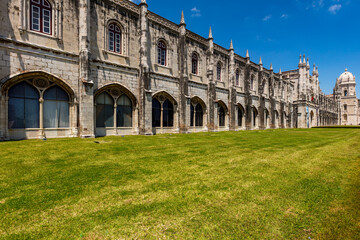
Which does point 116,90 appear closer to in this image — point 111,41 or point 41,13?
point 111,41

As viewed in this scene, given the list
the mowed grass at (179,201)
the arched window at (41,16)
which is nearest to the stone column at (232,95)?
the mowed grass at (179,201)

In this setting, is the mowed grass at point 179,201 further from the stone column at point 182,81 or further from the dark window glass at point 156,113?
the stone column at point 182,81

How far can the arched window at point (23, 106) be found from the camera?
10.7 m

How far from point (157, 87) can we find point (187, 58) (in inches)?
220

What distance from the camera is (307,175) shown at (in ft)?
14.1

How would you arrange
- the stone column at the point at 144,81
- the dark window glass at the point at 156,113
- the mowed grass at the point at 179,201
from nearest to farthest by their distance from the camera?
1. the mowed grass at the point at 179,201
2. the stone column at the point at 144,81
3. the dark window glass at the point at 156,113

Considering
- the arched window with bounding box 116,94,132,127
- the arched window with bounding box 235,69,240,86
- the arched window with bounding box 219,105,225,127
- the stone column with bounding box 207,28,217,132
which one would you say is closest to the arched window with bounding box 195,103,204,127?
the stone column with bounding box 207,28,217,132

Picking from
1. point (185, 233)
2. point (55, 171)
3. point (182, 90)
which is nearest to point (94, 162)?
point (55, 171)

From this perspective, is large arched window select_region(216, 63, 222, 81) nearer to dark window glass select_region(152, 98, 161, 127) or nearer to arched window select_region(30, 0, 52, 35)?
dark window glass select_region(152, 98, 161, 127)

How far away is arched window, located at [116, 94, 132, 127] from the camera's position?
1495 centimetres

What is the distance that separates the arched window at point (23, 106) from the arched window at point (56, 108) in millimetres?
485

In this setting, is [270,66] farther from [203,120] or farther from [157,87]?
[157,87]

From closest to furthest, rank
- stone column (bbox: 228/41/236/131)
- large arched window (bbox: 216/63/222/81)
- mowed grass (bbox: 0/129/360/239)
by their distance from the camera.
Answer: mowed grass (bbox: 0/129/360/239) → large arched window (bbox: 216/63/222/81) → stone column (bbox: 228/41/236/131)

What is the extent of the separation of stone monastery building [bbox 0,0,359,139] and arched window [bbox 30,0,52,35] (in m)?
0.05
